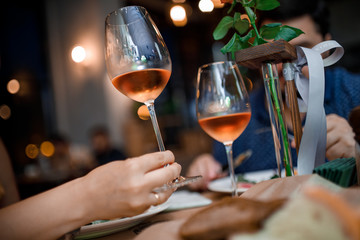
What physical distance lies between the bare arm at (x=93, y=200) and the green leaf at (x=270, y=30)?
365mm

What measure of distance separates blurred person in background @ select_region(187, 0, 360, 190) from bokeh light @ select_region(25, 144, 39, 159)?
196 inches

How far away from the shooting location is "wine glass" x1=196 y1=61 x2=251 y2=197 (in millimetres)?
699

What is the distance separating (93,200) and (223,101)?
0.36 meters

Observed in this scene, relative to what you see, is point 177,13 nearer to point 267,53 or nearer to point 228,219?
point 267,53

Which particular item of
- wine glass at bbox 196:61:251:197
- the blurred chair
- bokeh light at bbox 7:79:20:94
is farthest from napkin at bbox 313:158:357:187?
bokeh light at bbox 7:79:20:94

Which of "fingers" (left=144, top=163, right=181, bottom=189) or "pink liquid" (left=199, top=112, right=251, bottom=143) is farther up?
"pink liquid" (left=199, top=112, right=251, bottom=143)

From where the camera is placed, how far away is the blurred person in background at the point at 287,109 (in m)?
1.35

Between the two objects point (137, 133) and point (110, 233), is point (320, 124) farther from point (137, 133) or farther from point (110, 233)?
point (137, 133)

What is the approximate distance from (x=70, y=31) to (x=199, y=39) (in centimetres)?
392

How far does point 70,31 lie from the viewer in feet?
22.9

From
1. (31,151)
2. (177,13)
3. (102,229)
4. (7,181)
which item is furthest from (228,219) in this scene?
(31,151)

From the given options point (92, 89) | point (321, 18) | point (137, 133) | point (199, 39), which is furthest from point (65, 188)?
point (199, 39)

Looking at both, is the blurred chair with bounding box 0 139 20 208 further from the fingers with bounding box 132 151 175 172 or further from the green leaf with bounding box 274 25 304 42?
the green leaf with bounding box 274 25 304 42

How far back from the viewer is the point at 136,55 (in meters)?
0.66
